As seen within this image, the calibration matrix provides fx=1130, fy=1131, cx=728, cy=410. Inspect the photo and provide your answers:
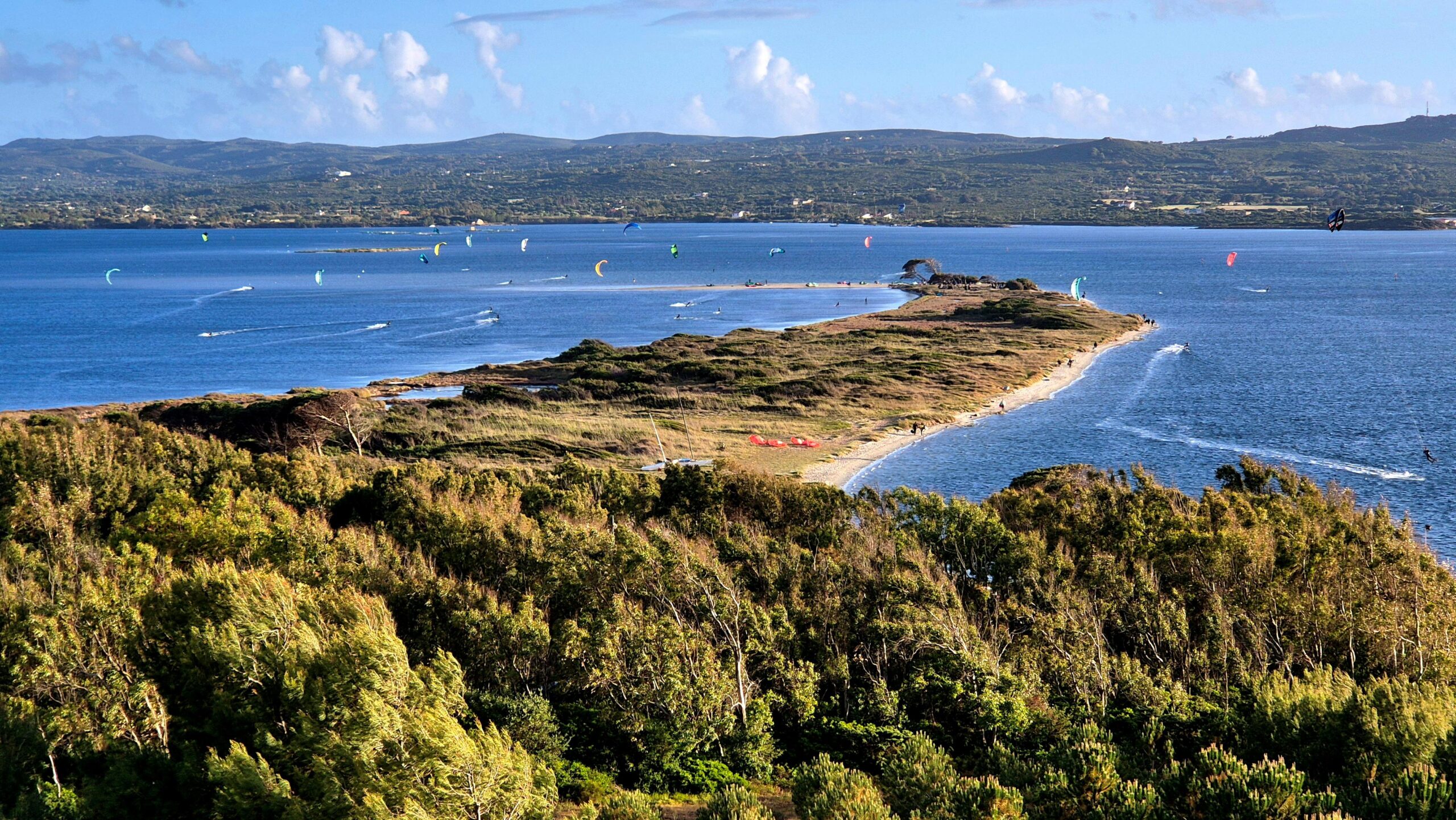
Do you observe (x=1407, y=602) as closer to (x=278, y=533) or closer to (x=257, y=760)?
(x=257, y=760)

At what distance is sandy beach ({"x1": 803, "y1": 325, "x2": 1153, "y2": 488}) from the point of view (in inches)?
1831

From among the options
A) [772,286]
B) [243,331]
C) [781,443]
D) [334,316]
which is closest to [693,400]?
[781,443]

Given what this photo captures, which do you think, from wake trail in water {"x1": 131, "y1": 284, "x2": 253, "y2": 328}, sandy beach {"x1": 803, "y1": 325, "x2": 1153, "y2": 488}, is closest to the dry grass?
sandy beach {"x1": 803, "y1": 325, "x2": 1153, "y2": 488}

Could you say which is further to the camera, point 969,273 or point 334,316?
point 969,273

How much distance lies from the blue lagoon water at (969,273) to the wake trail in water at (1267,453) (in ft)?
0.56

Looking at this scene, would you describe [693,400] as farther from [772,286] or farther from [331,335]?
[772,286]

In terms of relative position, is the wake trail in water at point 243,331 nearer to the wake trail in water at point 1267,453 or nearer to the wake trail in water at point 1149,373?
the wake trail in water at point 1149,373

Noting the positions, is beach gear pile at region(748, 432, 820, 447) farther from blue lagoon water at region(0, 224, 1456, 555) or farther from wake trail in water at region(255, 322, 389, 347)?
wake trail in water at region(255, 322, 389, 347)

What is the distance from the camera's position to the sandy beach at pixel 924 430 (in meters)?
46.5

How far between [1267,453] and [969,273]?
114241mm

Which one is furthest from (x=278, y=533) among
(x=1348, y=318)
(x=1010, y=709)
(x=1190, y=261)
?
(x=1190, y=261)

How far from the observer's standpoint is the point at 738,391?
66000 mm

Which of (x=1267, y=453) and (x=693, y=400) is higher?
(x=693, y=400)

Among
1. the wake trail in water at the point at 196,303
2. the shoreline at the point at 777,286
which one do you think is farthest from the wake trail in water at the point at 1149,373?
the wake trail in water at the point at 196,303
